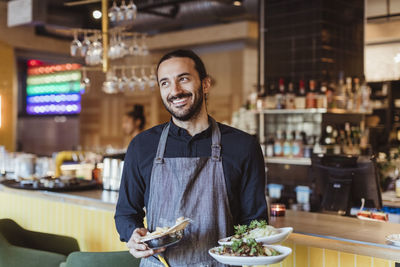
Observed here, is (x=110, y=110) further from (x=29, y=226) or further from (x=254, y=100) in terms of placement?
(x=29, y=226)

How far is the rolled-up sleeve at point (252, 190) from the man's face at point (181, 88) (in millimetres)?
286

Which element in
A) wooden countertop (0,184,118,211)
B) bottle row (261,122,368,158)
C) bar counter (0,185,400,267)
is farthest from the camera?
bottle row (261,122,368,158)

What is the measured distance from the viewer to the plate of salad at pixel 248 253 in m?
1.81

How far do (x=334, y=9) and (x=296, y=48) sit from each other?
68 centimetres

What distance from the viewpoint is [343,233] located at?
2.56 m

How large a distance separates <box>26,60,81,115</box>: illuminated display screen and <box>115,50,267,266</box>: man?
32.0 ft

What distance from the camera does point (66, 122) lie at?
12062 mm

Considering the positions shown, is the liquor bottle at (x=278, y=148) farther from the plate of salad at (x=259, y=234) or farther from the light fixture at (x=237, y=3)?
the plate of salad at (x=259, y=234)

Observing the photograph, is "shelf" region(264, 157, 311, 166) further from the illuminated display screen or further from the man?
the illuminated display screen

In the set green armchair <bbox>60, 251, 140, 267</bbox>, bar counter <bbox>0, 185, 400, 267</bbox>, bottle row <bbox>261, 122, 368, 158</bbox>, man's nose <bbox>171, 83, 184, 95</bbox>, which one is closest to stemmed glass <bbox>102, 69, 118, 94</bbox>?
bar counter <bbox>0, 185, 400, 267</bbox>

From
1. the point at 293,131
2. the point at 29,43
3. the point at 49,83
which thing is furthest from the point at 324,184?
the point at 49,83

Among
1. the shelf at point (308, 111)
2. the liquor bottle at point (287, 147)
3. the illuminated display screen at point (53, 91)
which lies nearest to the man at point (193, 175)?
the shelf at point (308, 111)

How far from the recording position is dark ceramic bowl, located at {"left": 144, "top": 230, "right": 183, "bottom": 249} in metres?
1.94

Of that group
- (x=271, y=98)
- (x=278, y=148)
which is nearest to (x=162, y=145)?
(x=278, y=148)
